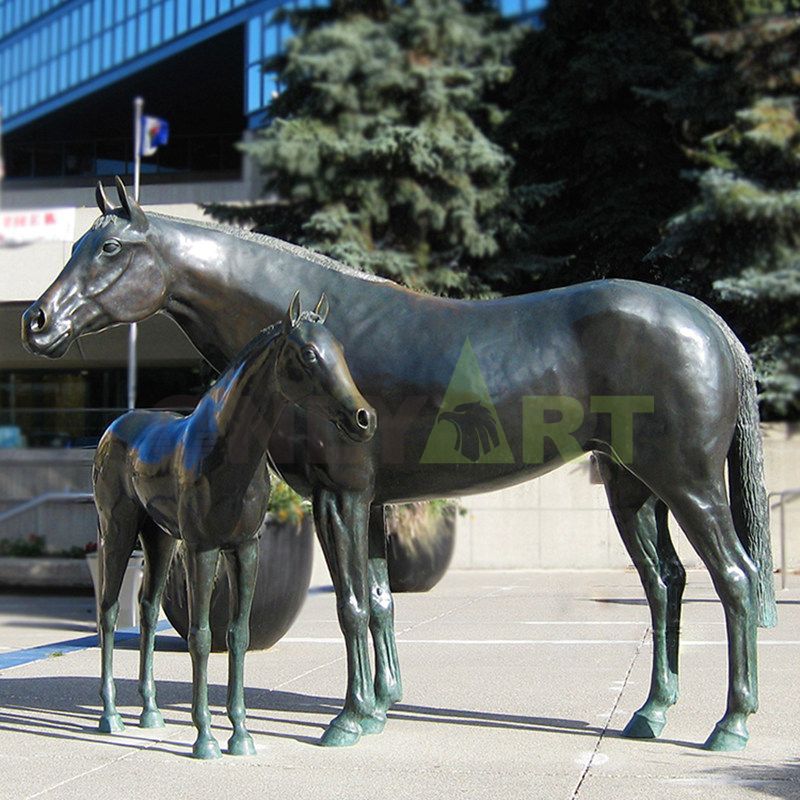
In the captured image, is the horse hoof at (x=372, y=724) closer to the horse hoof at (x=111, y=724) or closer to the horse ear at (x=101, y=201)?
the horse hoof at (x=111, y=724)

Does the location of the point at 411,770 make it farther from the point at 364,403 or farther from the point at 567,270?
the point at 567,270

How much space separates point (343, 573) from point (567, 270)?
1036 centimetres

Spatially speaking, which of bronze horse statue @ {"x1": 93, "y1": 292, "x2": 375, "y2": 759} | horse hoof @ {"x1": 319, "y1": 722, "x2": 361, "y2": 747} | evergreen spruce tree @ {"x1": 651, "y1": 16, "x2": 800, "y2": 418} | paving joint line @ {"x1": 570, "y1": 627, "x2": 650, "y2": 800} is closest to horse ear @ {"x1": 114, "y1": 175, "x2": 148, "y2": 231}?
bronze horse statue @ {"x1": 93, "y1": 292, "x2": 375, "y2": 759}

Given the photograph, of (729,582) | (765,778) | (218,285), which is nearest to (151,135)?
(218,285)

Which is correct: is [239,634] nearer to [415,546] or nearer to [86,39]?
[86,39]

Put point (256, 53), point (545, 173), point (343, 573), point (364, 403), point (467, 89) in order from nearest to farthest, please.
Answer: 1. point (364, 403)
2. point (343, 573)
3. point (256, 53)
4. point (467, 89)
5. point (545, 173)

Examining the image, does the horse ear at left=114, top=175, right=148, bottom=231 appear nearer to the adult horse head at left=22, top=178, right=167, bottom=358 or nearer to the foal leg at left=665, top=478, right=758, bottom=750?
the adult horse head at left=22, top=178, right=167, bottom=358

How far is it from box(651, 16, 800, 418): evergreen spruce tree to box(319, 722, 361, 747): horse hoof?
16.2 ft

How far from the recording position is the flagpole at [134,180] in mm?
6766

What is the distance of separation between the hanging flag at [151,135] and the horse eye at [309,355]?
2791 mm

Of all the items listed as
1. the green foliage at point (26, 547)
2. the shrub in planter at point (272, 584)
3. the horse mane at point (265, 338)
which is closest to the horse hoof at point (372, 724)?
the horse mane at point (265, 338)

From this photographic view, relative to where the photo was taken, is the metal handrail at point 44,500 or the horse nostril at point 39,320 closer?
the horse nostril at point 39,320

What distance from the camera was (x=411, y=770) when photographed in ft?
16.0

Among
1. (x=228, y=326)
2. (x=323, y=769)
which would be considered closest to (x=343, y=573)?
(x=323, y=769)
